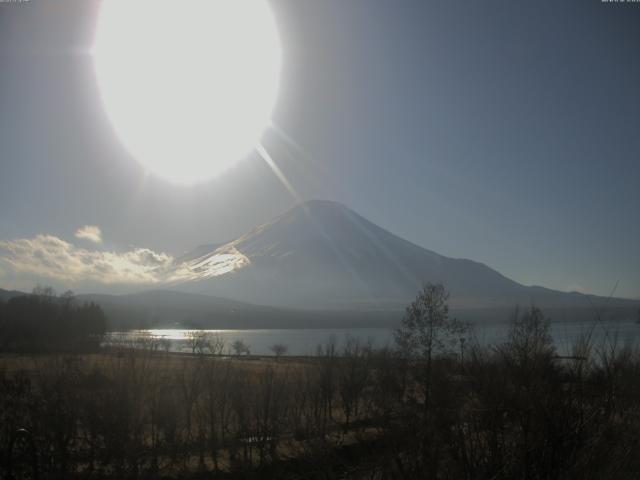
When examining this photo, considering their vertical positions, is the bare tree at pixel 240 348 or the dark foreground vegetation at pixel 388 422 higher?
the dark foreground vegetation at pixel 388 422

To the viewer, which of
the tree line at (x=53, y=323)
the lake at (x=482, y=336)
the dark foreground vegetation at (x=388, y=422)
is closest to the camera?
the dark foreground vegetation at (x=388, y=422)

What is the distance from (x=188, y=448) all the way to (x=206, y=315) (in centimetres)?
16950

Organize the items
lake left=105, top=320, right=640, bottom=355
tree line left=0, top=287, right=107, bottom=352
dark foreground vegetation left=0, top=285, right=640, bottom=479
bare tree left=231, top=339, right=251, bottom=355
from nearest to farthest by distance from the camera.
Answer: dark foreground vegetation left=0, top=285, right=640, bottom=479
lake left=105, top=320, right=640, bottom=355
tree line left=0, top=287, right=107, bottom=352
bare tree left=231, top=339, right=251, bottom=355

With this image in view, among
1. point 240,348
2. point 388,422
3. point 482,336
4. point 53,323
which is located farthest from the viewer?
point 240,348

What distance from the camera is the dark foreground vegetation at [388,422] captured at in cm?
349

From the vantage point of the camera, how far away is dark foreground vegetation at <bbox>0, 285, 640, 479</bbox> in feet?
11.5

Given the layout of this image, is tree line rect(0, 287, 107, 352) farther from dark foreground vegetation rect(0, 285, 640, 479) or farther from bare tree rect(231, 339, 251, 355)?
dark foreground vegetation rect(0, 285, 640, 479)

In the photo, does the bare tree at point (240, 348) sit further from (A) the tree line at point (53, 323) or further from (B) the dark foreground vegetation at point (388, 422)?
(B) the dark foreground vegetation at point (388, 422)

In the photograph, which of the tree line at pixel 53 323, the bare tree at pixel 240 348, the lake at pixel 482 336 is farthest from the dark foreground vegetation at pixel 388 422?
the bare tree at pixel 240 348

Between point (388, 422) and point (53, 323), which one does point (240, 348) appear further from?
point (388, 422)

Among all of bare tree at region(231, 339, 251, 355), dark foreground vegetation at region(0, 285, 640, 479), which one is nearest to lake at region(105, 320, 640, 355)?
dark foreground vegetation at region(0, 285, 640, 479)

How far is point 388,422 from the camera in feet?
11.9

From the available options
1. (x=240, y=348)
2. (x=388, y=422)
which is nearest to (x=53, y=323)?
(x=240, y=348)

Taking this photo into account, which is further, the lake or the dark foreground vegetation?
the lake
